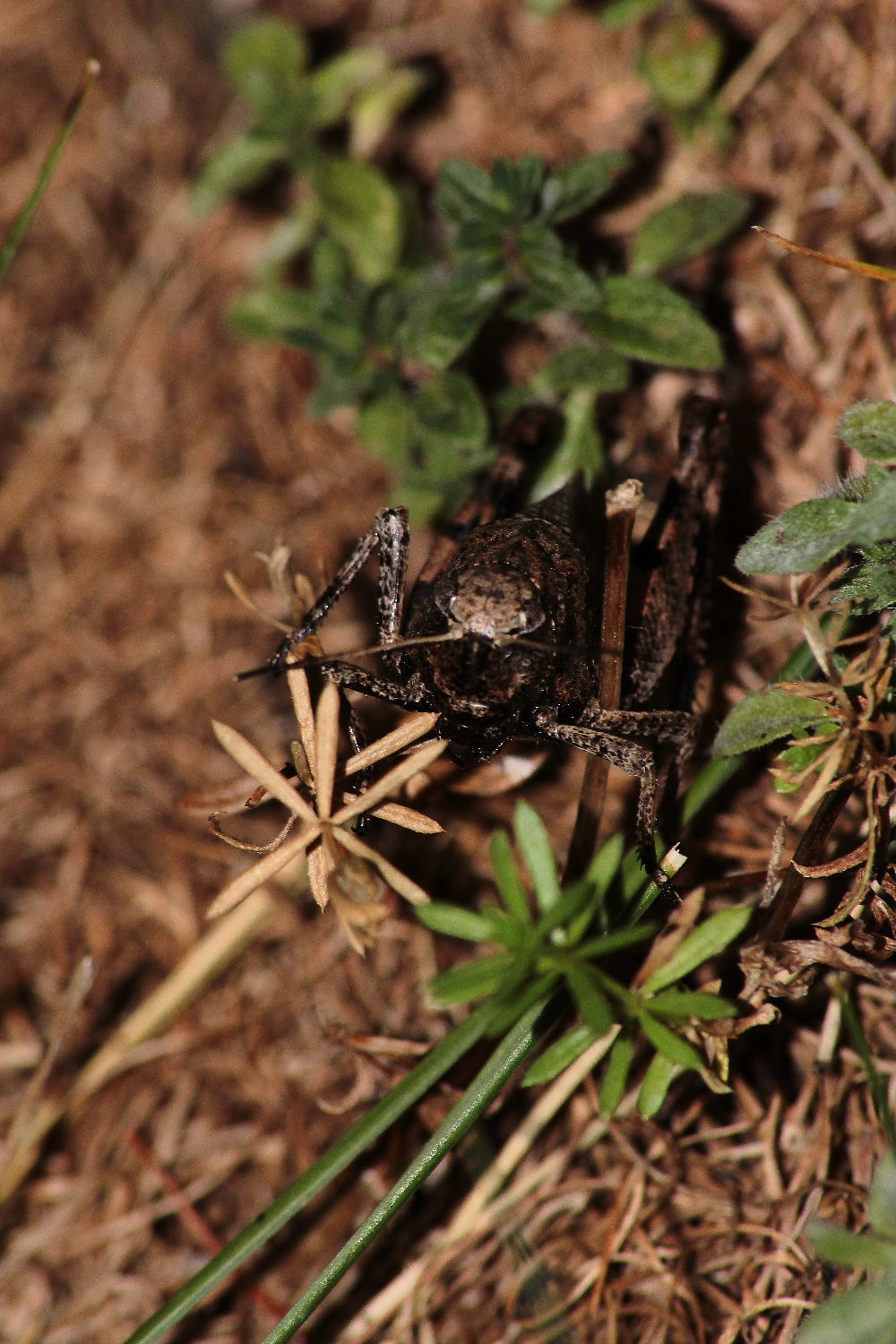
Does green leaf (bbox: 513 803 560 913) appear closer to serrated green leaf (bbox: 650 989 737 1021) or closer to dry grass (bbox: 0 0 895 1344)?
serrated green leaf (bbox: 650 989 737 1021)

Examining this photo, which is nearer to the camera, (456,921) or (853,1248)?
(853,1248)

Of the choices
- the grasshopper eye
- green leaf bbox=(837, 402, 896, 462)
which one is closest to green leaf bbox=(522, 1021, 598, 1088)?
the grasshopper eye

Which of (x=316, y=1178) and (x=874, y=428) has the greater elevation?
(x=874, y=428)

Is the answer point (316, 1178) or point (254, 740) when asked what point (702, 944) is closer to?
point (316, 1178)

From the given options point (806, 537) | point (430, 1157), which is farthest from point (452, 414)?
point (430, 1157)

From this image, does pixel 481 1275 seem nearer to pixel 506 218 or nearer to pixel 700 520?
pixel 700 520

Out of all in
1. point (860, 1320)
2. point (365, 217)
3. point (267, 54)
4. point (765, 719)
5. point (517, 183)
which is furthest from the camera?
point (267, 54)

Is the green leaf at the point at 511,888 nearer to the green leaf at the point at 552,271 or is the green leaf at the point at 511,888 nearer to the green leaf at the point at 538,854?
the green leaf at the point at 538,854
